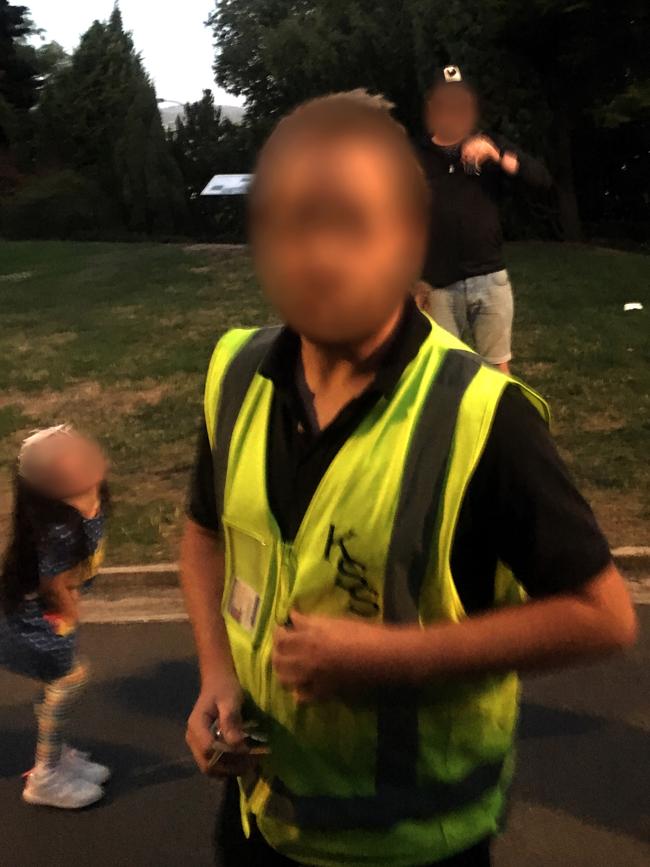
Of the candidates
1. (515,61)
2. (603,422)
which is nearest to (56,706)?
(603,422)

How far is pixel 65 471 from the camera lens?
9.18 feet

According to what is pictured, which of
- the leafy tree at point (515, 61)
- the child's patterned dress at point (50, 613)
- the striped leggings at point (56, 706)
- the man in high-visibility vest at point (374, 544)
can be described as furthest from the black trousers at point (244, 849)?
the leafy tree at point (515, 61)

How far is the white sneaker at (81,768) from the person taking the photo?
317 centimetres

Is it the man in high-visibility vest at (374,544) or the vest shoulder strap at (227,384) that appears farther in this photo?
the vest shoulder strap at (227,384)

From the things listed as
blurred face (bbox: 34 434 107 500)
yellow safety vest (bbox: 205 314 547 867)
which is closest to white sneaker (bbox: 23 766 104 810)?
blurred face (bbox: 34 434 107 500)

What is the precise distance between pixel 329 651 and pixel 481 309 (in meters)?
4.31

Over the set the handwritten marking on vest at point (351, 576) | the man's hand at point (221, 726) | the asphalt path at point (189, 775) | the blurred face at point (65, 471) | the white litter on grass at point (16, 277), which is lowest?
the asphalt path at point (189, 775)

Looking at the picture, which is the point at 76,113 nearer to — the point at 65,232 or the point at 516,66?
the point at 65,232

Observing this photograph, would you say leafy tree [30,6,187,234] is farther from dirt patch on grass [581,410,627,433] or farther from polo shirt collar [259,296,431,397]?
polo shirt collar [259,296,431,397]

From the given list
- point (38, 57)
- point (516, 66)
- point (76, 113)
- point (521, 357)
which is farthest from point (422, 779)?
point (38, 57)

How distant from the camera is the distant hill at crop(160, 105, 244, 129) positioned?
86.9 feet

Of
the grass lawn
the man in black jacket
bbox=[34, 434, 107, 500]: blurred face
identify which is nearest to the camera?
bbox=[34, 434, 107, 500]: blurred face

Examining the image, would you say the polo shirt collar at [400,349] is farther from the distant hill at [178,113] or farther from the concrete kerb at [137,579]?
the distant hill at [178,113]

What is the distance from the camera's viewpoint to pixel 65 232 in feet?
80.3
